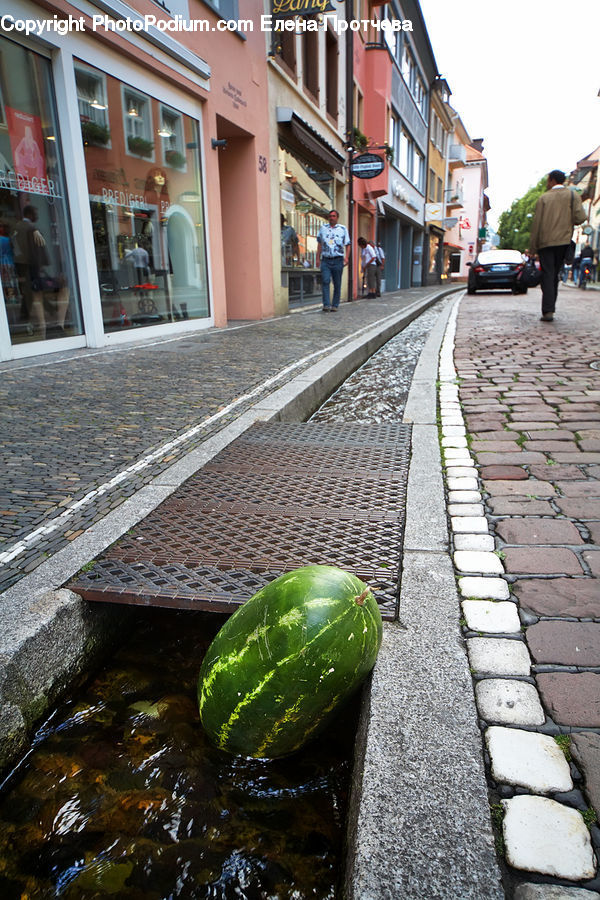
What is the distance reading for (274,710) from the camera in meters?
1.59

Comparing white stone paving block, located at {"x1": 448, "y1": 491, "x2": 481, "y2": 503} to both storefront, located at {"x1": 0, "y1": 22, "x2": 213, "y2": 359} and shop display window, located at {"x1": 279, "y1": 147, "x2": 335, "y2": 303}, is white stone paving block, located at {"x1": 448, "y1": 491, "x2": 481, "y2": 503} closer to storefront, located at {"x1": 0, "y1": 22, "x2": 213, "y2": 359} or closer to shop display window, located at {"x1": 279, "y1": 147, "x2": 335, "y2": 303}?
storefront, located at {"x1": 0, "y1": 22, "x2": 213, "y2": 359}

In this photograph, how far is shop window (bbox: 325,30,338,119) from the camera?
18.0 meters

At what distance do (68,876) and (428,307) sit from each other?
56.3ft

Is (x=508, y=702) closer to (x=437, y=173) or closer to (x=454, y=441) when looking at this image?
(x=454, y=441)

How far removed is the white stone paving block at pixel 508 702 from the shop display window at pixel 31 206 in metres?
6.87

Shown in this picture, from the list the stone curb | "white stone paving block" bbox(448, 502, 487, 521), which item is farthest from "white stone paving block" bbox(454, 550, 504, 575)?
"white stone paving block" bbox(448, 502, 487, 521)

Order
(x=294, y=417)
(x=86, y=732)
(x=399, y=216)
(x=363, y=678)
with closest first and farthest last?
(x=363, y=678) → (x=86, y=732) → (x=294, y=417) → (x=399, y=216)

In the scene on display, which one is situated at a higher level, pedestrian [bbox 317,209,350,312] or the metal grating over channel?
pedestrian [bbox 317,209,350,312]

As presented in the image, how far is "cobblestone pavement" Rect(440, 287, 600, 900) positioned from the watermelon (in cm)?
39

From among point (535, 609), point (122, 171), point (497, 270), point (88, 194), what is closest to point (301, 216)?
Result: point (122, 171)

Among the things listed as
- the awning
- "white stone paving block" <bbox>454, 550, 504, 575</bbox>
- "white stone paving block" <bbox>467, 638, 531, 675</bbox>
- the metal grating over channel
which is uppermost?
the awning

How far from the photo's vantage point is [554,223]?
9172mm

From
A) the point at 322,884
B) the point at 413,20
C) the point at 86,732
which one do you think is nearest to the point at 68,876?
the point at 86,732

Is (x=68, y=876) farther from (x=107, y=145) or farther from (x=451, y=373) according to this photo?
(x=107, y=145)
